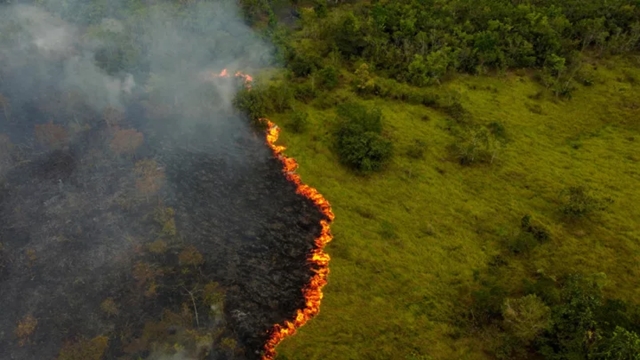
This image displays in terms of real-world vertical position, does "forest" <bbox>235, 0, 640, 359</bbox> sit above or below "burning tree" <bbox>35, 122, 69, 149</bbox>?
above

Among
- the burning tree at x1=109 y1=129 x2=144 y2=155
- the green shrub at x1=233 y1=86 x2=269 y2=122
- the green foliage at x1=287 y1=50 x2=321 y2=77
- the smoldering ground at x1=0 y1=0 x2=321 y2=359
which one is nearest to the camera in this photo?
the smoldering ground at x1=0 y1=0 x2=321 y2=359

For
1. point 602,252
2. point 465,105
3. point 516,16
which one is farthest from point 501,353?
point 516,16

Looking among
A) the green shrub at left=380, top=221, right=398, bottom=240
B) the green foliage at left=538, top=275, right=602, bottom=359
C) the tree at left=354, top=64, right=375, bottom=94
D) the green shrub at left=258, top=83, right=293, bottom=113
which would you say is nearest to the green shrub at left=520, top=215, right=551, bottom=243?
the green foliage at left=538, top=275, right=602, bottom=359

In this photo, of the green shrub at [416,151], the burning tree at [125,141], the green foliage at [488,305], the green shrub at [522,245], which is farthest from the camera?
the green shrub at [416,151]

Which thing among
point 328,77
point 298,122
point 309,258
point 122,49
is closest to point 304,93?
point 328,77

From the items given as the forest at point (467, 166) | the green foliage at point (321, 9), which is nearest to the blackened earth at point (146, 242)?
the forest at point (467, 166)

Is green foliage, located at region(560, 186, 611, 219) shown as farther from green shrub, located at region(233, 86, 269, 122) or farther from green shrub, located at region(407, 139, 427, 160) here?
green shrub, located at region(233, 86, 269, 122)

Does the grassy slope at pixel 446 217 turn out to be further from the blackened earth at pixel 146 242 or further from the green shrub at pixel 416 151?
the blackened earth at pixel 146 242
